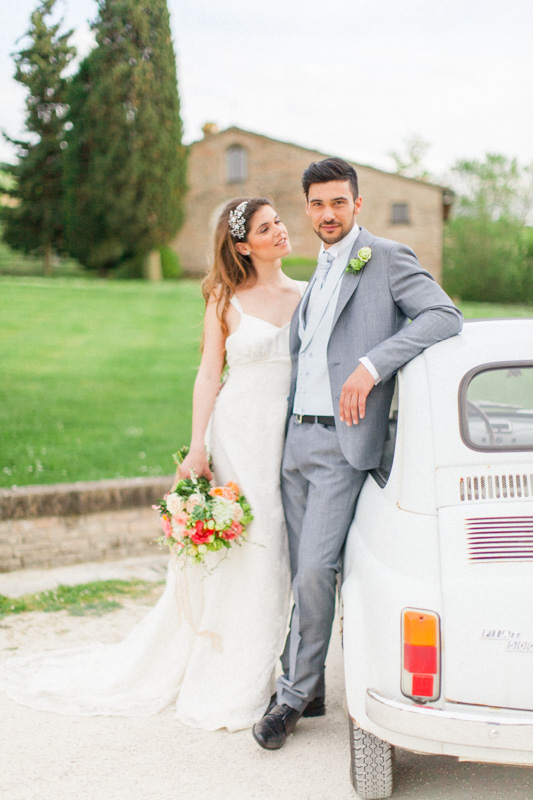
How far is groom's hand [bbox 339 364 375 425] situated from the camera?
9.52ft

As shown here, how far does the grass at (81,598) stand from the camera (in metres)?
4.86

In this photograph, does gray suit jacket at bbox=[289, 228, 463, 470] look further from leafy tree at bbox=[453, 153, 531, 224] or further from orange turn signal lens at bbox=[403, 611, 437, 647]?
leafy tree at bbox=[453, 153, 531, 224]

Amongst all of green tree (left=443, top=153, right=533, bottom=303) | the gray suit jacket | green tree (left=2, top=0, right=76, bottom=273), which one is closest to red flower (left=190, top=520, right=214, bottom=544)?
the gray suit jacket

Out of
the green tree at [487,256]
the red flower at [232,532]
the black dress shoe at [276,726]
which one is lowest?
the black dress shoe at [276,726]

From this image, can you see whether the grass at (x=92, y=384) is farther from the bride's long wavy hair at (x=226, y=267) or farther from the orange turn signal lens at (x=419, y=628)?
the orange turn signal lens at (x=419, y=628)

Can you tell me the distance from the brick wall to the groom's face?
339 cm

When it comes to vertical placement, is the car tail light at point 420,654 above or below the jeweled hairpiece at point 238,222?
below

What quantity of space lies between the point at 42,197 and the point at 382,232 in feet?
47.6

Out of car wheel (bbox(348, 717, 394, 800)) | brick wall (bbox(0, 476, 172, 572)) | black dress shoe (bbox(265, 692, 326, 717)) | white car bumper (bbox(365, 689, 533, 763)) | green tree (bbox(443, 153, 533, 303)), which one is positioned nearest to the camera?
white car bumper (bbox(365, 689, 533, 763))

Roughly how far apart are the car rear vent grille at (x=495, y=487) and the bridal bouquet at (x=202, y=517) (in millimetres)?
1214

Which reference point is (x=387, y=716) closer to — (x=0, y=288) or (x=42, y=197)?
(x=0, y=288)

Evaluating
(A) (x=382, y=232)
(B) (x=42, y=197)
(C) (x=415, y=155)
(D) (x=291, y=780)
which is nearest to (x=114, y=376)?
(D) (x=291, y=780)

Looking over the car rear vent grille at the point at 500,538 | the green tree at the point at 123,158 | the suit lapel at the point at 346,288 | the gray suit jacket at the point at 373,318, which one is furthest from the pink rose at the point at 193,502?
the green tree at the point at 123,158

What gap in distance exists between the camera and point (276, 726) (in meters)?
3.23
